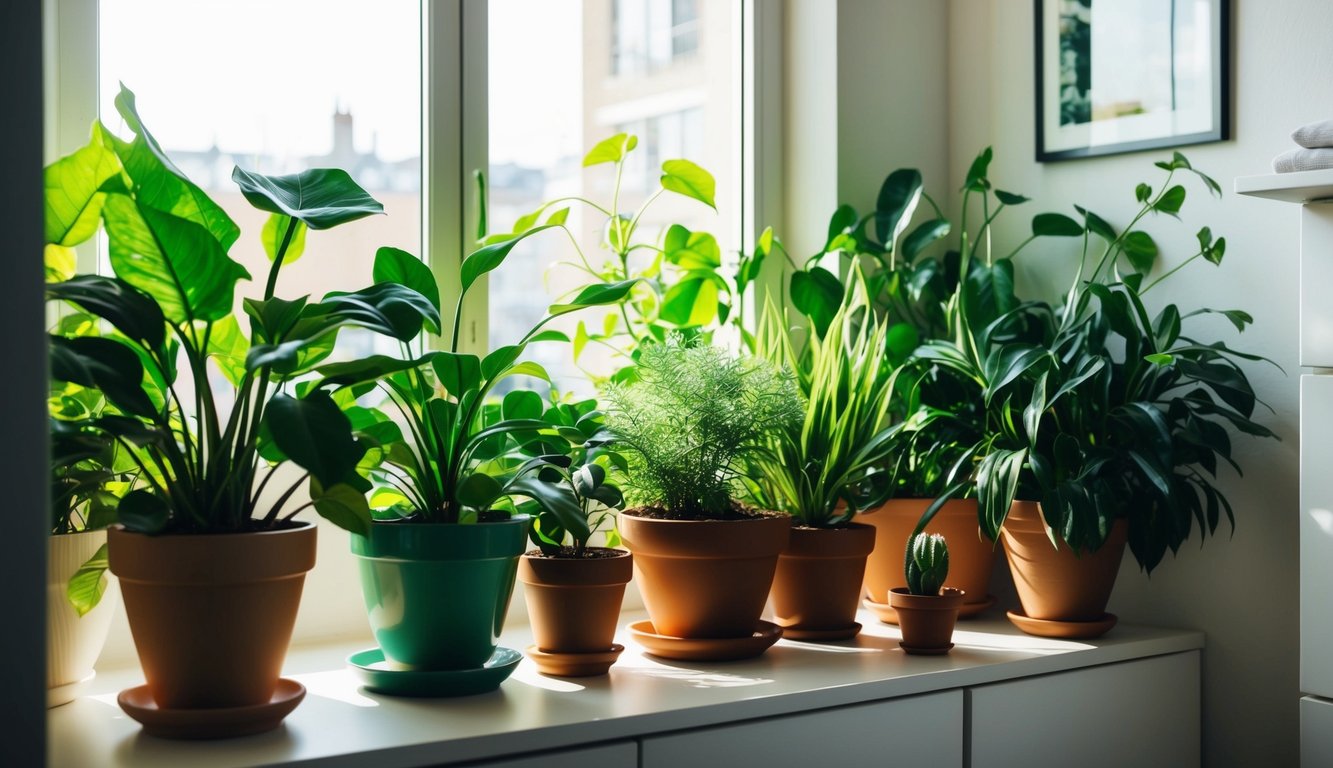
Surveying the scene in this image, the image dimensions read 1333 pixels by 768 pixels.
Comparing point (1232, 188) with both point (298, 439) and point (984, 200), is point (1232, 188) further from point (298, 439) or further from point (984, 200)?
point (298, 439)

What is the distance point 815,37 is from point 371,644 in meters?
A: 1.33

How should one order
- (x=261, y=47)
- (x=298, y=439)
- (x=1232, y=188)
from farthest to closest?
1. (x=1232, y=188)
2. (x=261, y=47)
3. (x=298, y=439)

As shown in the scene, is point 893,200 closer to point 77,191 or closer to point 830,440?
point 830,440

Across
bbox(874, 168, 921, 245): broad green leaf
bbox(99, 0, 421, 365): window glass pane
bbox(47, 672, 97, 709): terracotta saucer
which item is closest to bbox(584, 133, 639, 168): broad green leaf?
bbox(99, 0, 421, 365): window glass pane

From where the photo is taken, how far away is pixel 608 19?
206 centimetres

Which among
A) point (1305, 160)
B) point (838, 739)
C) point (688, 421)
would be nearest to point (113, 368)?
point (688, 421)

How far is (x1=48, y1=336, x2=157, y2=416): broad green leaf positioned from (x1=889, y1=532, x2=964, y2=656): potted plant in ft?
3.32

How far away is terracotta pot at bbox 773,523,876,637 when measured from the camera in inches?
68.1

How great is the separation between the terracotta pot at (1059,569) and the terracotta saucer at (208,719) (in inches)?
42.5

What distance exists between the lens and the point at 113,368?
46.1 inches

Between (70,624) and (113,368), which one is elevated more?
(113,368)

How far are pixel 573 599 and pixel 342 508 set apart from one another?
37 centimetres

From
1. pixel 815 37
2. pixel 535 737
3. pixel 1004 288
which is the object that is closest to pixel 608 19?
pixel 815 37

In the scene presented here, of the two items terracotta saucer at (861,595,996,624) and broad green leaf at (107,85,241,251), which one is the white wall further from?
broad green leaf at (107,85,241,251)
